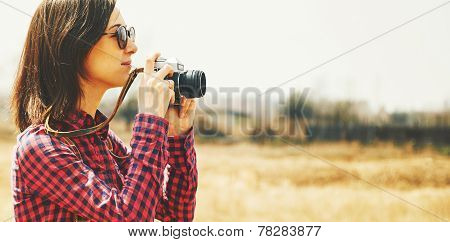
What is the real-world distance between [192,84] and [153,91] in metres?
0.15

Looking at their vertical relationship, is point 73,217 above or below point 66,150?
below

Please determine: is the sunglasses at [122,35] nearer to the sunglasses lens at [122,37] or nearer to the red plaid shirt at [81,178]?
the sunglasses lens at [122,37]

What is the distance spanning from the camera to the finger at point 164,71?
1.24m

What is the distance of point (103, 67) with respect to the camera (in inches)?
48.8

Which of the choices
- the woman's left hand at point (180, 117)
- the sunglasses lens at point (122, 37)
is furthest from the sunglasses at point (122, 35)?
the woman's left hand at point (180, 117)

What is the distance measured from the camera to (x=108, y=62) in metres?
1.24

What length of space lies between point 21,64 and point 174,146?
0.44m

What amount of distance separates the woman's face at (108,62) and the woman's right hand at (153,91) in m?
0.08

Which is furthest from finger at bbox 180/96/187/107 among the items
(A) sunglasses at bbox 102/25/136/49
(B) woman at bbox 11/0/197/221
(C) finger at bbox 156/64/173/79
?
(A) sunglasses at bbox 102/25/136/49

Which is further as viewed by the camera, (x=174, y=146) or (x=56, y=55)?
(x=174, y=146)

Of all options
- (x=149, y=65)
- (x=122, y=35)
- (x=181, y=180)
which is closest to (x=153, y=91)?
(x=149, y=65)
